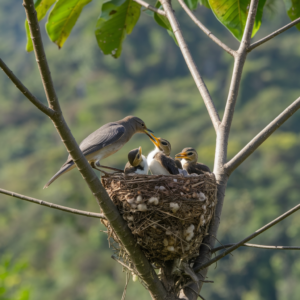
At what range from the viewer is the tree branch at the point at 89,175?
8.62 feet

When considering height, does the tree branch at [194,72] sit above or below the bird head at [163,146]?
above

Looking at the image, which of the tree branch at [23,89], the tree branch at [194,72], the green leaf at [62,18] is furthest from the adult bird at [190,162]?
the tree branch at [23,89]

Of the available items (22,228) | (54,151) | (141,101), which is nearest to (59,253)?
(22,228)

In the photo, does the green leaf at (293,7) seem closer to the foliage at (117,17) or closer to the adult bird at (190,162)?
the foliage at (117,17)

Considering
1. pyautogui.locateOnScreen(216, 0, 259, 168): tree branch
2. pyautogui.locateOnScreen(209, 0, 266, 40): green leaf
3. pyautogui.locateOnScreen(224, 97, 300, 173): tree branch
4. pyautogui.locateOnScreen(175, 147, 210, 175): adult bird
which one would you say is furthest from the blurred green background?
pyautogui.locateOnScreen(224, 97, 300, 173): tree branch

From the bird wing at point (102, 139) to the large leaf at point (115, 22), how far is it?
1173 millimetres

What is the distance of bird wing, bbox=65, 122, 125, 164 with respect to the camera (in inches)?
202

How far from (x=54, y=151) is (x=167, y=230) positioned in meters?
68.5

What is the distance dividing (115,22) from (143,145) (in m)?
54.4

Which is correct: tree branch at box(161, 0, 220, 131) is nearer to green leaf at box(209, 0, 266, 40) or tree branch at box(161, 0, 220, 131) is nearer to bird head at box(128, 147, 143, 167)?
green leaf at box(209, 0, 266, 40)

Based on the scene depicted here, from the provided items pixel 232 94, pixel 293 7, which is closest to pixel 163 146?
pixel 232 94

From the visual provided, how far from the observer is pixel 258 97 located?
6706 cm

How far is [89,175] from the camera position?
3.06 meters

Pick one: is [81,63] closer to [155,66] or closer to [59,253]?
[155,66]
